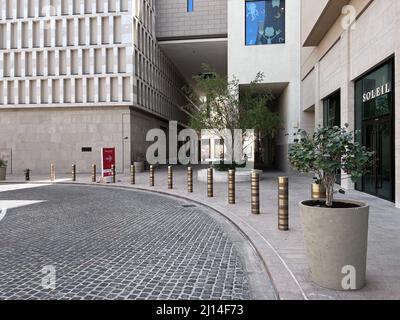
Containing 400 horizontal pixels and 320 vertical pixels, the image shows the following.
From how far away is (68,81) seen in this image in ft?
91.6

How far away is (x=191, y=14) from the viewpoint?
3206 centimetres

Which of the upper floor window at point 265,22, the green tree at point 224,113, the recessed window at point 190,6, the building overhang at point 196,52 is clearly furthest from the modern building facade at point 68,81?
the green tree at point 224,113

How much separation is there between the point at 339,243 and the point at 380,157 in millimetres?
9021

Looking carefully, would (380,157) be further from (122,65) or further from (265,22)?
(122,65)

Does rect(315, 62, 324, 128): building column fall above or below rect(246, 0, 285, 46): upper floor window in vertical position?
below

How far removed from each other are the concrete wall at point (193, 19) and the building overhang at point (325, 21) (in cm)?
1414

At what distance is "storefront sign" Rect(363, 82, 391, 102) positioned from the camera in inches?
427

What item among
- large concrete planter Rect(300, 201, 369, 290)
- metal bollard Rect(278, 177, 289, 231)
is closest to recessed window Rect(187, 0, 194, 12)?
metal bollard Rect(278, 177, 289, 231)

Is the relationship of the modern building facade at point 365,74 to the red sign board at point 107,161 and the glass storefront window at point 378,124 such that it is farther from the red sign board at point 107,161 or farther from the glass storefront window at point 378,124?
the red sign board at point 107,161

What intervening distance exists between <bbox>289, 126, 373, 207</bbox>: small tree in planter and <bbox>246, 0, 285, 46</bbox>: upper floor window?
72.1 ft

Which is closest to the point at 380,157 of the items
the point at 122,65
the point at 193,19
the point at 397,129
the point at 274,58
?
the point at 397,129

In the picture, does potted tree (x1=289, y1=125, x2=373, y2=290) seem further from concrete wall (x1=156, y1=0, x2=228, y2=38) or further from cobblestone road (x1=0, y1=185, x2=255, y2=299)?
concrete wall (x1=156, y1=0, x2=228, y2=38)

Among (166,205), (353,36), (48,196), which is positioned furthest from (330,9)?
(48,196)

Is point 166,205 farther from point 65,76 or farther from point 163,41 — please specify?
point 163,41
